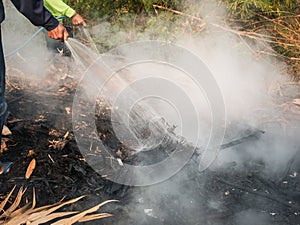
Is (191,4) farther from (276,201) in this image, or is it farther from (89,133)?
(276,201)

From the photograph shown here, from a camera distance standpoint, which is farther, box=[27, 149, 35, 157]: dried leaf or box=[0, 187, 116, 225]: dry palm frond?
box=[27, 149, 35, 157]: dried leaf

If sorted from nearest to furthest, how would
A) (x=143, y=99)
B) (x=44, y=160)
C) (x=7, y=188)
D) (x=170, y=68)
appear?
(x=7, y=188) → (x=44, y=160) → (x=143, y=99) → (x=170, y=68)

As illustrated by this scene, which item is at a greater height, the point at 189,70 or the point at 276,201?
the point at 189,70

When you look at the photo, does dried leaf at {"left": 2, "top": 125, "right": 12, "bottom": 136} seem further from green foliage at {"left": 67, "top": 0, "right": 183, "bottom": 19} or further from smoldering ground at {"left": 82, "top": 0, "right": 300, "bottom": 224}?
green foliage at {"left": 67, "top": 0, "right": 183, "bottom": 19}

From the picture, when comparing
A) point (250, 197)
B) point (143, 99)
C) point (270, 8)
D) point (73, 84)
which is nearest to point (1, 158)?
point (143, 99)

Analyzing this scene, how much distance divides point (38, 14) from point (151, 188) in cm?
187

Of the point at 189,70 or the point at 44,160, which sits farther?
the point at 189,70

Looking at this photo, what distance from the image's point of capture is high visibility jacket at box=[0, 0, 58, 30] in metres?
3.04

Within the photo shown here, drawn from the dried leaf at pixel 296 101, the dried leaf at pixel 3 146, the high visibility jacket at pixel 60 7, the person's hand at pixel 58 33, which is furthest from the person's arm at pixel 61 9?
the dried leaf at pixel 296 101

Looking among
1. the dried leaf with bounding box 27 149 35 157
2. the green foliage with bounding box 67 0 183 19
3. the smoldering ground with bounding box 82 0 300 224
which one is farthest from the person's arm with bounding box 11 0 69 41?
the green foliage with bounding box 67 0 183 19

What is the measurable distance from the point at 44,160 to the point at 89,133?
2.24ft

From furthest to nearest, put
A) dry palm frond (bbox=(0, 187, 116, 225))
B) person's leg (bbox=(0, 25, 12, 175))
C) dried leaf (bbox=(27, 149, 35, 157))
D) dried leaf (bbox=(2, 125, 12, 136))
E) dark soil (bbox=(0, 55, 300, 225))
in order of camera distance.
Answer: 1. dried leaf (bbox=(2, 125, 12, 136))
2. dried leaf (bbox=(27, 149, 35, 157))
3. dark soil (bbox=(0, 55, 300, 225))
4. person's leg (bbox=(0, 25, 12, 175))
5. dry palm frond (bbox=(0, 187, 116, 225))

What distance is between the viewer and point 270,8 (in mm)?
5406

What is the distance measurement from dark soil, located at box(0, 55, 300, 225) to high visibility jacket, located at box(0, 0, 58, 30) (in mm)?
1286
